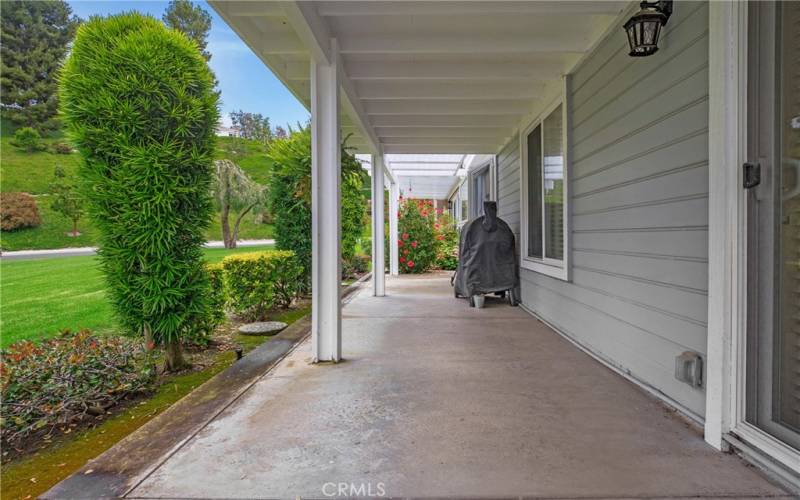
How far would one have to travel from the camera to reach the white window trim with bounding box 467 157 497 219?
7410mm

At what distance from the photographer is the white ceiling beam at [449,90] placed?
423 cm

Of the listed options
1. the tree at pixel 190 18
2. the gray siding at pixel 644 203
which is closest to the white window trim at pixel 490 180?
the gray siding at pixel 644 203

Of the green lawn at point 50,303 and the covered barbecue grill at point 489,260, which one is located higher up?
the covered barbecue grill at point 489,260

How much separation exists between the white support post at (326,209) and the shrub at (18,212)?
2401cm

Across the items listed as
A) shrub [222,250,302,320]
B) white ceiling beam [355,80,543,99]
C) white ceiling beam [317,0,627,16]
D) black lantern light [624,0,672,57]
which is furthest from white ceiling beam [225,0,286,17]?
shrub [222,250,302,320]

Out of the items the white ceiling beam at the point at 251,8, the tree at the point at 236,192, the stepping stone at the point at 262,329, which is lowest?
the stepping stone at the point at 262,329

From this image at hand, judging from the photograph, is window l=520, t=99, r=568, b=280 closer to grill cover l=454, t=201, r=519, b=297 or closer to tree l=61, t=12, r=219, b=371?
grill cover l=454, t=201, r=519, b=297

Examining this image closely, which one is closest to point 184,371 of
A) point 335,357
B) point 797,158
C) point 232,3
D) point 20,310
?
point 335,357

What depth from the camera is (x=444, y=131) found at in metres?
5.98

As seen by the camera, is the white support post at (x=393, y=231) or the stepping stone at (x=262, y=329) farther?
the white support post at (x=393, y=231)

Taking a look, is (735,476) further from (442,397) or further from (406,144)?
(406,144)

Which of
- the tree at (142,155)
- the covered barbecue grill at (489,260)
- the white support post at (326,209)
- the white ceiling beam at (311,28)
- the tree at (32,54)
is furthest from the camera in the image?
the tree at (32,54)

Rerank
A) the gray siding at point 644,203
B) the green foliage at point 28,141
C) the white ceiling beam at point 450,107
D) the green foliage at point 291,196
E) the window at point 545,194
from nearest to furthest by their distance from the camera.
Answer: the gray siding at point 644,203 < the window at point 545,194 < the white ceiling beam at point 450,107 < the green foliage at point 291,196 < the green foliage at point 28,141

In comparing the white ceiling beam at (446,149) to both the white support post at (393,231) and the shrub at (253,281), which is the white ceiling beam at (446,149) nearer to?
the white support post at (393,231)
